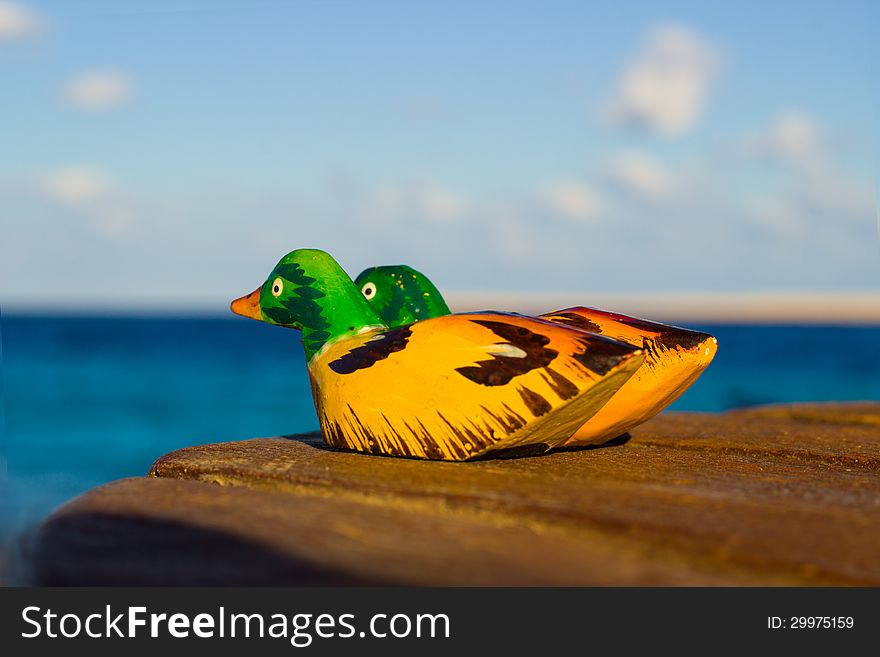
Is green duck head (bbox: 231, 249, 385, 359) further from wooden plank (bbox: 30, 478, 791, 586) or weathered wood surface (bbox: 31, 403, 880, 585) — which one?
wooden plank (bbox: 30, 478, 791, 586)

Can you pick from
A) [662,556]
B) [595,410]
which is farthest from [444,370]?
[662,556]

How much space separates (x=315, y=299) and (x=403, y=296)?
320 millimetres

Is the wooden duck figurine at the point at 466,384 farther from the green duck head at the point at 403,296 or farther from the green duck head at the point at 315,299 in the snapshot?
the green duck head at the point at 403,296

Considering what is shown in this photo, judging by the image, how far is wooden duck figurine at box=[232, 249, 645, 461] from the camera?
1.83 metres

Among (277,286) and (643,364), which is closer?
(643,364)

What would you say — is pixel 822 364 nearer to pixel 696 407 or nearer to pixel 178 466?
pixel 696 407

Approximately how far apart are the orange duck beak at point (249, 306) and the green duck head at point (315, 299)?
0.13 feet

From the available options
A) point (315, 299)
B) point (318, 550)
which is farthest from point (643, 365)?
point (318, 550)

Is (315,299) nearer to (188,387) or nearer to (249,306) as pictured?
(249,306)

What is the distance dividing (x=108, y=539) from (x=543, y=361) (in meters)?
0.92

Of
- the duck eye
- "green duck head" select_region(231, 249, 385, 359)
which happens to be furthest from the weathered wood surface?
the duck eye

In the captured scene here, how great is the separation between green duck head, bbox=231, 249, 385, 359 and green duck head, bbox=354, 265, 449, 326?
18 cm

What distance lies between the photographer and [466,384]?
6.22 ft

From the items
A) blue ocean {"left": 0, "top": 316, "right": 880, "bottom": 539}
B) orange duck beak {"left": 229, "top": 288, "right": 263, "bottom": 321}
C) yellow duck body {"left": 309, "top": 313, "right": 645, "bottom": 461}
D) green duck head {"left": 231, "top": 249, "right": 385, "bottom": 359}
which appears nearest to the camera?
yellow duck body {"left": 309, "top": 313, "right": 645, "bottom": 461}
